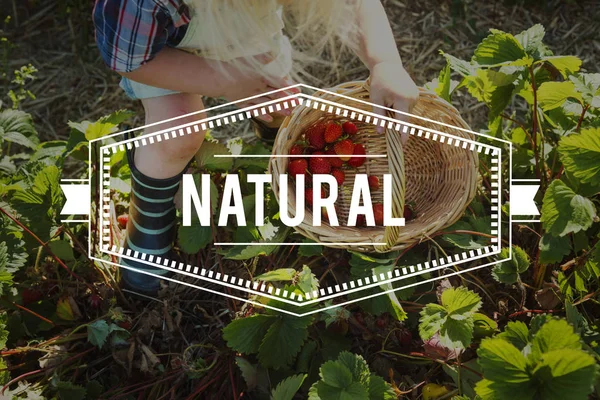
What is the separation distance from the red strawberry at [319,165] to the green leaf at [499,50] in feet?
1.22

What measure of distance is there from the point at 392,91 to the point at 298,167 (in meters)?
0.25

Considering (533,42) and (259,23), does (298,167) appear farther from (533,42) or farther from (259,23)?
(533,42)

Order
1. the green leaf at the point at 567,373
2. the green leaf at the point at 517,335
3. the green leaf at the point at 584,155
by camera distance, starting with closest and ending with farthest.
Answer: the green leaf at the point at 567,373
the green leaf at the point at 517,335
the green leaf at the point at 584,155

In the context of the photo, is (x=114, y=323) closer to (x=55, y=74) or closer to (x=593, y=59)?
(x=55, y=74)

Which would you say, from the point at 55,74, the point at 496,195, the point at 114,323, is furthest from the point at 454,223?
the point at 55,74

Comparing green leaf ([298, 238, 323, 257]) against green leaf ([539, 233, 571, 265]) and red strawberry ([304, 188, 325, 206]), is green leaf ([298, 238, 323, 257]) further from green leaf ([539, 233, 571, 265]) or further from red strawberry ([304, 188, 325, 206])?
green leaf ([539, 233, 571, 265])

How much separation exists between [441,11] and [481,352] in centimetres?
132

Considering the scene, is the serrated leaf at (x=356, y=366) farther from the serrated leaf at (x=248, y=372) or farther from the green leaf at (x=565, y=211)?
the green leaf at (x=565, y=211)

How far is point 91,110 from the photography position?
1.74 meters

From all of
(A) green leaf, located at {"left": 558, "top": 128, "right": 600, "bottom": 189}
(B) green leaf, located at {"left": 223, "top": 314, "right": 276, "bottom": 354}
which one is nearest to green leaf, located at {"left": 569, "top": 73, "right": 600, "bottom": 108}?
(A) green leaf, located at {"left": 558, "top": 128, "right": 600, "bottom": 189}

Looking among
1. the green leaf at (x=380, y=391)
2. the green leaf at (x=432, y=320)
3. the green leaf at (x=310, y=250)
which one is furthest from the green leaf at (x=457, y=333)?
the green leaf at (x=310, y=250)

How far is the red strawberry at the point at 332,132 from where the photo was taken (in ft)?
4.39

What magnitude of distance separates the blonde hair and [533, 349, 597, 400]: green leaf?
2.19ft

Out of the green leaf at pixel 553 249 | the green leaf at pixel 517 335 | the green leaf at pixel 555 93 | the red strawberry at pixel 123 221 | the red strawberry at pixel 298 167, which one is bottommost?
the green leaf at pixel 517 335
